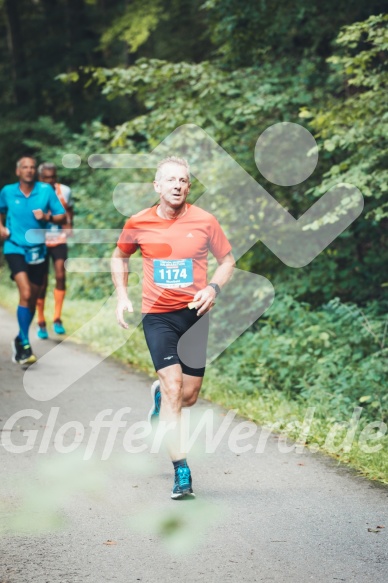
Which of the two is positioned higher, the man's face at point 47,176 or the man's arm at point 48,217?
the man's face at point 47,176

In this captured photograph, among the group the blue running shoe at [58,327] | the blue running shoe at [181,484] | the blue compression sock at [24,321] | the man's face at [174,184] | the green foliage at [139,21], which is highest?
the green foliage at [139,21]

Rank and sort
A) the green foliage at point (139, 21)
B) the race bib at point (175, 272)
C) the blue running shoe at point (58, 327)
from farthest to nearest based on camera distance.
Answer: the green foliage at point (139, 21)
the blue running shoe at point (58, 327)
the race bib at point (175, 272)

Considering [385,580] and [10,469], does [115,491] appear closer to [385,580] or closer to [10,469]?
[10,469]

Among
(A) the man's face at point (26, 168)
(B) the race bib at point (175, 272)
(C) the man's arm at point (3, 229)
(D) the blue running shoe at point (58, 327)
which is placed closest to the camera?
(B) the race bib at point (175, 272)

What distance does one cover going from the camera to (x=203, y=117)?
37.3ft

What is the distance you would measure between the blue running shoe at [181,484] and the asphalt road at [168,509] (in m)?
0.06

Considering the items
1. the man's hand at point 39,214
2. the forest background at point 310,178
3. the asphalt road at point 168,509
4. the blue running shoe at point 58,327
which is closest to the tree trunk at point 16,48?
the forest background at point 310,178

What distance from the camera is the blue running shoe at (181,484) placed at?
18.0 ft

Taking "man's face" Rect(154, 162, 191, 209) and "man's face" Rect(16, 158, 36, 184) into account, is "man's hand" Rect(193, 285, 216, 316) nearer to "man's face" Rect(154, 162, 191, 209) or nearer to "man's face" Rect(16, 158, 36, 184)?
"man's face" Rect(154, 162, 191, 209)

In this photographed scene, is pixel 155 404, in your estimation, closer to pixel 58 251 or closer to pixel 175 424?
pixel 175 424

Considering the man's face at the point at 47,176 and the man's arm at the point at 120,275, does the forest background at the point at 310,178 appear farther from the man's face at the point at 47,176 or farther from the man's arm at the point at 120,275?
the man's arm at the point at 120,275

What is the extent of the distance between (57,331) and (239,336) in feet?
9.53

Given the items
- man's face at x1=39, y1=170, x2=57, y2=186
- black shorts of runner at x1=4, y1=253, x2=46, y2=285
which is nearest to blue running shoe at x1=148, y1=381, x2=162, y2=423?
black shorts of runner at x1=4, y1=253, x2=46, y2=285

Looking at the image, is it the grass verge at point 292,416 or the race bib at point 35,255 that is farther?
the race bib at point 35,255
